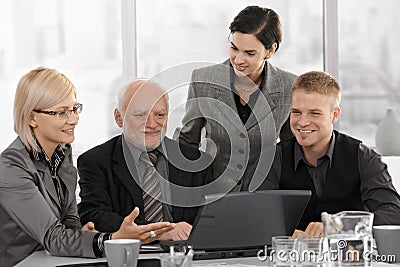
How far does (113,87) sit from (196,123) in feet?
4.96

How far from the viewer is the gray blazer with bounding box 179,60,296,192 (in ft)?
10.2

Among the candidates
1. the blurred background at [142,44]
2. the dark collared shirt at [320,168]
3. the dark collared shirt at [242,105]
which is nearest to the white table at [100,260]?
the dark collared shirt at [320,168]

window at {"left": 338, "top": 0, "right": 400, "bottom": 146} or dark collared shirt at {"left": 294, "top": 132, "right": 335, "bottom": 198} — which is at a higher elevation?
window at {"left": 338, "top": 0, "right": 400, "bottom": 146}

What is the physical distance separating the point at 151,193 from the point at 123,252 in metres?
0.71

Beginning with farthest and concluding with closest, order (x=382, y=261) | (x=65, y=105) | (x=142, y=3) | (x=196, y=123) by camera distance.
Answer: (x=142, y=3) < (x=196, y=123) < (x=65, y=105) < (x=382, y=261)

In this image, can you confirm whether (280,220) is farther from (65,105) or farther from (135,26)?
(135,26)

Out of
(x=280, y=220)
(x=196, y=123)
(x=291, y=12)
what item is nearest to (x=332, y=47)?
(x=291, y=12)

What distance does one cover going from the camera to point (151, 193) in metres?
2.61

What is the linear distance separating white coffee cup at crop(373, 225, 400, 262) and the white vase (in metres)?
2.33

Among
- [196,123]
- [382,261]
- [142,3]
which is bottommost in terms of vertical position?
[382,261]

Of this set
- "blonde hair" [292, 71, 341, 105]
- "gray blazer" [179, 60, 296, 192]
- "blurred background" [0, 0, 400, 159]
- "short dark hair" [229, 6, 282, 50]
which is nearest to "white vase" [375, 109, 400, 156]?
"blurred background" [0, 0, 400, 159]

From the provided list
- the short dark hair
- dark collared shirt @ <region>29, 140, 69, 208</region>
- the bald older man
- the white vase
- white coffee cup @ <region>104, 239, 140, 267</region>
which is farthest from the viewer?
the white vase

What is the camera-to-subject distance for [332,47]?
15.0ft

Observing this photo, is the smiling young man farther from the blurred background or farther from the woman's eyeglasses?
the blurred background
